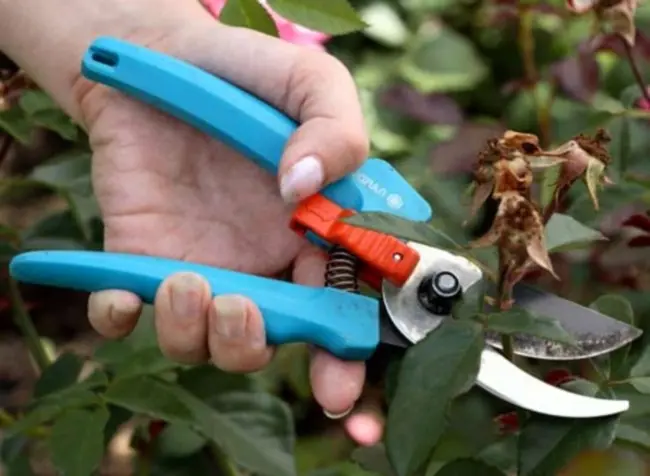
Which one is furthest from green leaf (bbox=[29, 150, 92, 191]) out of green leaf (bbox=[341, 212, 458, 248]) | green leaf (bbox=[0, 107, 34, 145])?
green leaf (bbox=[341, 212, 458, 248])

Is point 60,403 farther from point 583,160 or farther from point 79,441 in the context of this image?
point 583,160

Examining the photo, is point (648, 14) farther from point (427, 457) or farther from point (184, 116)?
point (427, 457)

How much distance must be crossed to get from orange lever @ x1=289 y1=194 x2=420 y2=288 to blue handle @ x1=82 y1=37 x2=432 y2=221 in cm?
2

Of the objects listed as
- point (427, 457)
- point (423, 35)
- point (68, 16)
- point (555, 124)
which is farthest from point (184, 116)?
point (423, 35)

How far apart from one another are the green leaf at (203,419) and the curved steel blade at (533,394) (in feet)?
0.76

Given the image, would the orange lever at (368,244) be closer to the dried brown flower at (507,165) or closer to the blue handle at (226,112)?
the blue handle at (226,112)

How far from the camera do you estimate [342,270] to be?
2.63ft

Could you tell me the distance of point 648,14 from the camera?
130 cm

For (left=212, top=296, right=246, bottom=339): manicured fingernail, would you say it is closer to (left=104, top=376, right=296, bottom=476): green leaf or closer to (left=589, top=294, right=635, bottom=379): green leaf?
(left=104, top=376, right=296, bottom=476): green leaf

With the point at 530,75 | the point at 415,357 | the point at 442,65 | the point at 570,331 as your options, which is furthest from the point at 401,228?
the point at 442,65

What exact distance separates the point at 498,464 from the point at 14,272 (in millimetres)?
424

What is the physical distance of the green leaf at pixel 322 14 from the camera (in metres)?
0.86

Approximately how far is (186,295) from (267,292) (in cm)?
6

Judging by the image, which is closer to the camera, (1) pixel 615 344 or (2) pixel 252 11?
(1) pixel 615 344
